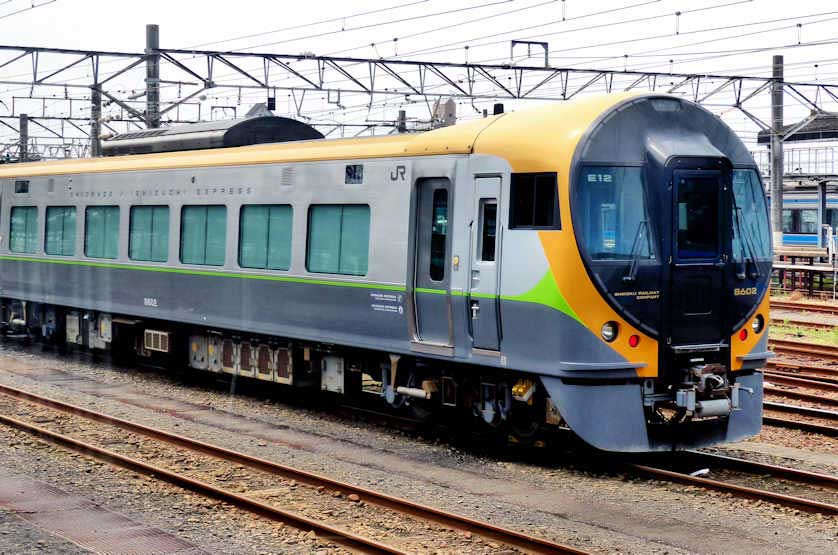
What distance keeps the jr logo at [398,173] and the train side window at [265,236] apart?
2.16 metres

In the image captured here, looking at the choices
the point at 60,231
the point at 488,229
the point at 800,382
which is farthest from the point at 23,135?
the point at 488,229

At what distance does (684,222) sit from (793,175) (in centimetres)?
4108

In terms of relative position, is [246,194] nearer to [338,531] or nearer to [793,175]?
[338,531]

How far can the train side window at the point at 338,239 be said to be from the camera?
13.3 meters

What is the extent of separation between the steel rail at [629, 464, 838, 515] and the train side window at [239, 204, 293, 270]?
5406 mm

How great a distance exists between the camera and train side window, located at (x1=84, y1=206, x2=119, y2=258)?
18359 mm

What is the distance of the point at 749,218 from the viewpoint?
11750mm

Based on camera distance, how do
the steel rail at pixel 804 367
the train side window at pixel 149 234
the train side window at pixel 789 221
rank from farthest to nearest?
the train side window at pixel 789 221 → the steel rail at pixel 804 367 → the train side window at pixel 149 234

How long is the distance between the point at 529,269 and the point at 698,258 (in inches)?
65.5

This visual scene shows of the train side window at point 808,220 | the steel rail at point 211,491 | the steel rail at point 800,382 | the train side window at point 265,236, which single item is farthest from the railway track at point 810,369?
the train side window at point 808,220

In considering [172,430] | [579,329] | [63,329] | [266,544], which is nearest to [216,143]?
[172,430]

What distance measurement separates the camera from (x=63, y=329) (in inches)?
837

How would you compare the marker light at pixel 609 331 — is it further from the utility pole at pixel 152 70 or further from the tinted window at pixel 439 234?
the utility pole at pixel 152 70

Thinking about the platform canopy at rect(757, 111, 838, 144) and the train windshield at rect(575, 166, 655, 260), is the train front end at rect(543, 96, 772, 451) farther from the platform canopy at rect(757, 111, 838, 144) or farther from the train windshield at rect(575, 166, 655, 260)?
the platform canopy at rect(757, 111, 838, 144)
